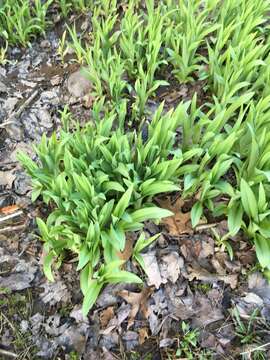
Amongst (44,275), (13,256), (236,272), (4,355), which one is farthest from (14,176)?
(236,272)

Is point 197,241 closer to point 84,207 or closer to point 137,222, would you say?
point 137,222

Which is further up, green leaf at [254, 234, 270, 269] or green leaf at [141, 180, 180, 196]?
green leaf at [141, 180, 180, 196]

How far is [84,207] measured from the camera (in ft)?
5.99

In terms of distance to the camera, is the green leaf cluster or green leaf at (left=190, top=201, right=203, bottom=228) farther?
green leaf at (left=190, top=201, right=203, bottom=228)

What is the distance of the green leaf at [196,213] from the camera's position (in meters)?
1.98

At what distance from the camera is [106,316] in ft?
6.17

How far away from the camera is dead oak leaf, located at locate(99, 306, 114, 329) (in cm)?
186

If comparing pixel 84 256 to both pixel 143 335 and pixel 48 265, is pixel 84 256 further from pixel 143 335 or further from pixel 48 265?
pixel 143 335

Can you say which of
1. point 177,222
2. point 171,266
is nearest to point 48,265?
point 171,266

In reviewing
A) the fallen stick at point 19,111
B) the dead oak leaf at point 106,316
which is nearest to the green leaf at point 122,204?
the dead oak leaf at point 106,316

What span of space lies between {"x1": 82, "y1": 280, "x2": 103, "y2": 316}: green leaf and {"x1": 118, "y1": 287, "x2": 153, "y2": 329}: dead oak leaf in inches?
7.3

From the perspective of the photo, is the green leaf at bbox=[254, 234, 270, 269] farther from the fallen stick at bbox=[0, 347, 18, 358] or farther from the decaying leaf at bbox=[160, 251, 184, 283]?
Result: the fallen stick at bbox=[0, 347, 18, 358]

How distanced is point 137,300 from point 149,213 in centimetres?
45

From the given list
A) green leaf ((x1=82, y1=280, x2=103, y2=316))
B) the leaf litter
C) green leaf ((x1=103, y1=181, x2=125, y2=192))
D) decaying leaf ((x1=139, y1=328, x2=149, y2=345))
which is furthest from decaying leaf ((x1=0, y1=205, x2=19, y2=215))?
decaying leaf ((x1=139, y1=328, x2=149, y2=345))
